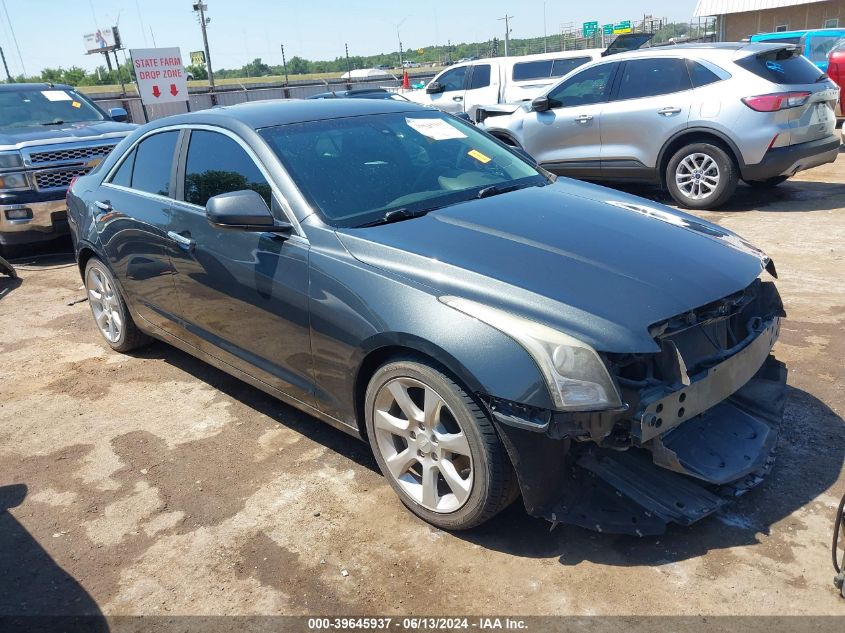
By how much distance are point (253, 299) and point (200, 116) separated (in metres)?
1.33

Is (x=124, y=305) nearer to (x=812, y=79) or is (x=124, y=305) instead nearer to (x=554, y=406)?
(x=554, y=406)

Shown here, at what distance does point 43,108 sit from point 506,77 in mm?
8106

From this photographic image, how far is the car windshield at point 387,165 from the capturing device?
349cm

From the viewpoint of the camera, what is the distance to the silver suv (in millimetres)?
7750

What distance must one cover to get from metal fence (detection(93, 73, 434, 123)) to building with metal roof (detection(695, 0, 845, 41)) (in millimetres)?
15363

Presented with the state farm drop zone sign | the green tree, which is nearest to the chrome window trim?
the state farm drop zone sign

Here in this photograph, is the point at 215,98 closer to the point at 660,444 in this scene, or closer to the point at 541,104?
Answer: the point at 541,104

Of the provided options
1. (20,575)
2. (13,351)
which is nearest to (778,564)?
(20,575)

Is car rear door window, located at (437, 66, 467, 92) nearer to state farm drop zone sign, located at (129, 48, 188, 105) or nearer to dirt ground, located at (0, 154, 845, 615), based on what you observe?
state farm drop zone sign, located at (129, 48, 188, 105)

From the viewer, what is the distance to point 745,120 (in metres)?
7.73

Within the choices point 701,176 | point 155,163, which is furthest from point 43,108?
point 701,176

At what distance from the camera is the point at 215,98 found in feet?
80.0

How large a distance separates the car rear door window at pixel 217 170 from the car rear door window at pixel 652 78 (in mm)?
6204

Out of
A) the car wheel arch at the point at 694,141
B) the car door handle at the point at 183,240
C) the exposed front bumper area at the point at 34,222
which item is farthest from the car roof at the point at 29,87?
the car wheel arch at the point at 694,141
